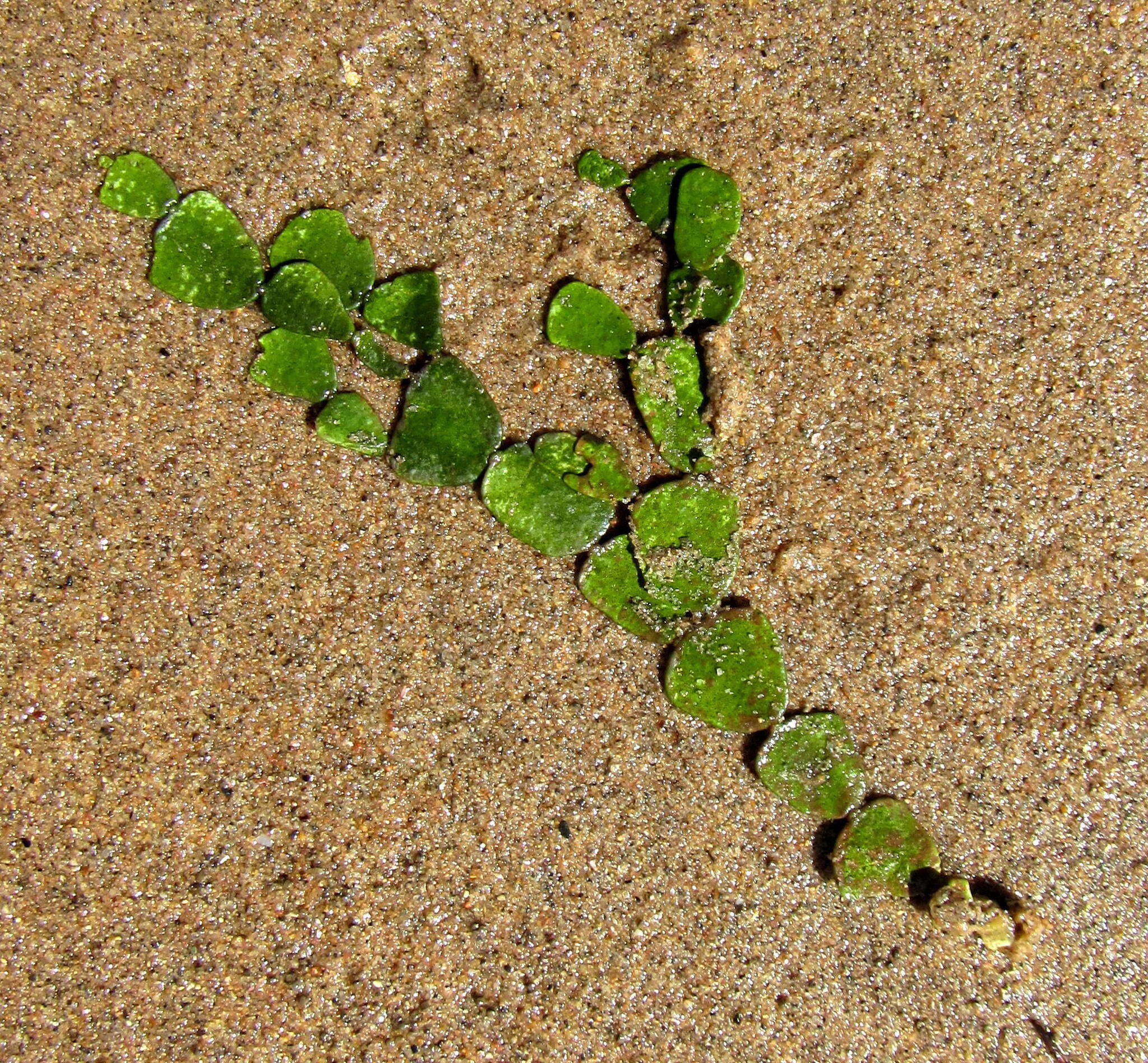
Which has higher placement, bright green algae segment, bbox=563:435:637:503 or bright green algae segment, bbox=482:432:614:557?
bright green algae segment, bbox=563:435:637:503

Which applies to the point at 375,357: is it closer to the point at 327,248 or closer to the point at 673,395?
the point at 327,248

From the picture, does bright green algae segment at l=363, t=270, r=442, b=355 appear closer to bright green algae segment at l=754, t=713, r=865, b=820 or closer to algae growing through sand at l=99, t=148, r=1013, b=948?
algae growing through sand at l=99, t=148, r=1013, b=948

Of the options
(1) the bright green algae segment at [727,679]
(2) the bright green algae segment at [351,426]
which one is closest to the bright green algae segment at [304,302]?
(2) the bright green algae segment at [351,426]

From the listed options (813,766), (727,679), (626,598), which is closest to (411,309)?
(626,598)

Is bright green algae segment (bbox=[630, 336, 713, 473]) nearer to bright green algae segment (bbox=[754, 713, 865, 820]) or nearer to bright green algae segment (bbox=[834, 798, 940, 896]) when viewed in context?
bright green algae segment (bbox=[754, 713, 865, 820])

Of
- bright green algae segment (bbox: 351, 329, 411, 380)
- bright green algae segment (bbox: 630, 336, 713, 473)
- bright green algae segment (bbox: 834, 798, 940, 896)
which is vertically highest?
bright green algae segment (bbox: 630, 336, 713, 473)

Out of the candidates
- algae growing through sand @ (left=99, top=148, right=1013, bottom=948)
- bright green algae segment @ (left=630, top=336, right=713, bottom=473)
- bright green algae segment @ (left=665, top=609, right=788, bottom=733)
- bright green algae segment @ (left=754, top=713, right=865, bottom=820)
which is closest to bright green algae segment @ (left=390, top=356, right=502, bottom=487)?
algae growing through sand @ (left=99, top=148, right=1013, bottom=948)
